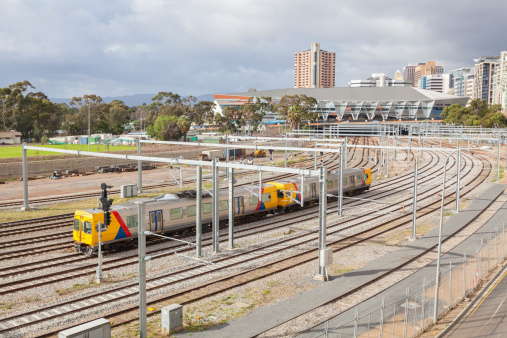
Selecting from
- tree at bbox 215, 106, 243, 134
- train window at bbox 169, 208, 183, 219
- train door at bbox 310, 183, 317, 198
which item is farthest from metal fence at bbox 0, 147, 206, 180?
tree at bbox 215, 106, 243, 134

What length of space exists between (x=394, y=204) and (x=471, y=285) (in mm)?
22752

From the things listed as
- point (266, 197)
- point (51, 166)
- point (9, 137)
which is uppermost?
point (9, 137)

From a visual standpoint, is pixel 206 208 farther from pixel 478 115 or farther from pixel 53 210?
pixel 478 115

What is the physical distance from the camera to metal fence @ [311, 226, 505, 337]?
55.3 feet

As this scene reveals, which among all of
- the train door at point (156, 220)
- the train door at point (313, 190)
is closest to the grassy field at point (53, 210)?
the train door at point (156, 220)

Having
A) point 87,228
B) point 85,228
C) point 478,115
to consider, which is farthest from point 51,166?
point 478,115

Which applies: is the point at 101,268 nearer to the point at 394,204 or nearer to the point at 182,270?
the point at 182,270

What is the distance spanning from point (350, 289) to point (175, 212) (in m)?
13.0

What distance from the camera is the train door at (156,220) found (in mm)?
28422

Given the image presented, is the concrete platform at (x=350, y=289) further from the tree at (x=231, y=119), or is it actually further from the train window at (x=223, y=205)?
the tree at (x=231, y=119)

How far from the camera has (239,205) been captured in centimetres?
3428

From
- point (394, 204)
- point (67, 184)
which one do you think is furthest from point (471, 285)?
point (67, 184)

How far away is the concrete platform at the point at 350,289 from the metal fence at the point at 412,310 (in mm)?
636

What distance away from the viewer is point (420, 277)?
2339 cm
